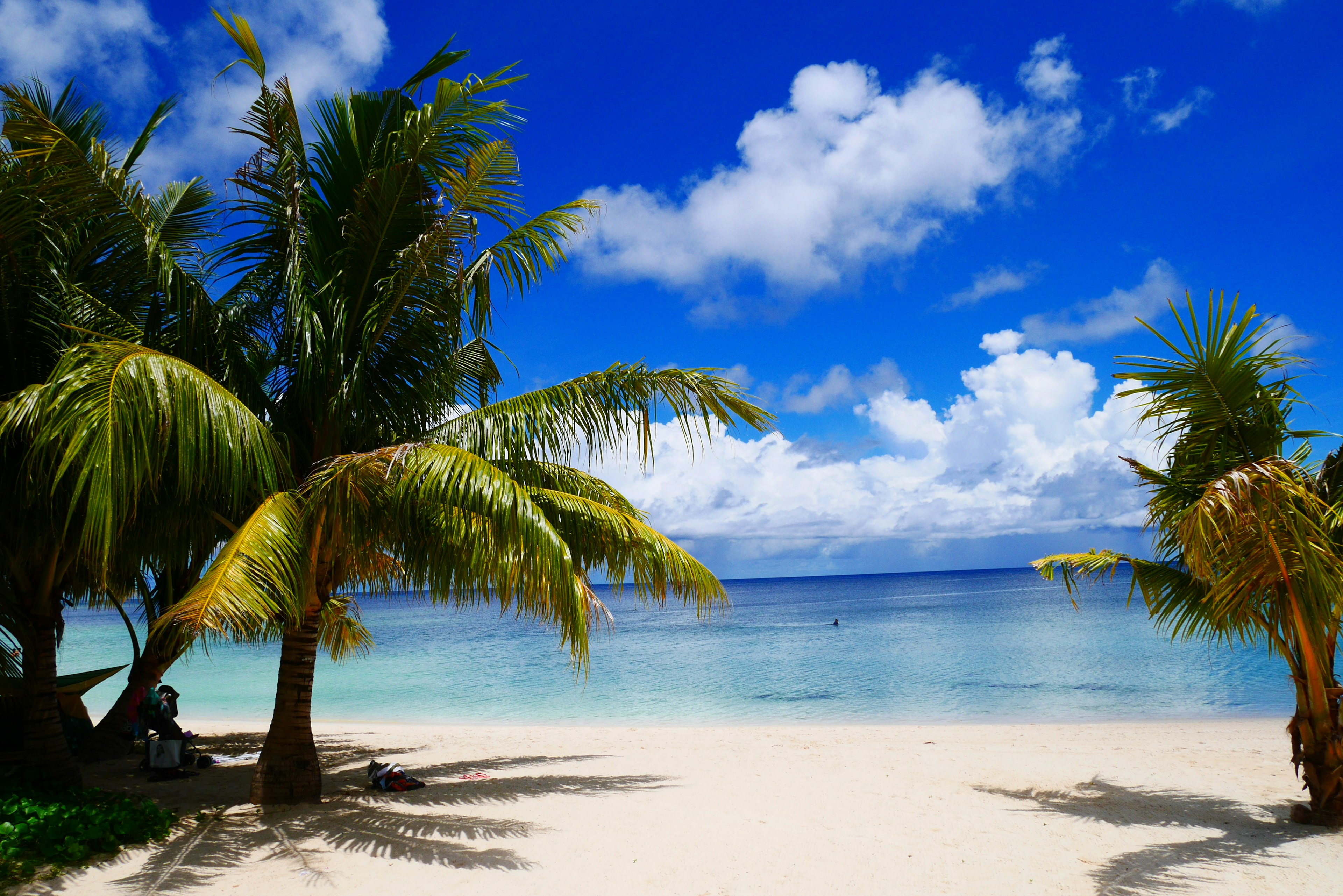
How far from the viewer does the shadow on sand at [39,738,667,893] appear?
16.3ft

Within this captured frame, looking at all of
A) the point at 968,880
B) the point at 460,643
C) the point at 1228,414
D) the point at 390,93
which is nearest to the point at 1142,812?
the point at 968,880

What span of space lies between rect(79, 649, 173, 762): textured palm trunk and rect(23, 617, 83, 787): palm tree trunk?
2.45 m

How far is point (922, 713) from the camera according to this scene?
15.7 metres

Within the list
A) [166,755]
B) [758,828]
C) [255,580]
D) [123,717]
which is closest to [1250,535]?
[758,828]

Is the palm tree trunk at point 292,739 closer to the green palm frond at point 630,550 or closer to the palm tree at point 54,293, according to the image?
Result: the palm tree at point 54,293

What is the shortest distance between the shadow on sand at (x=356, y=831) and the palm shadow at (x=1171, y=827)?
12.3 ft

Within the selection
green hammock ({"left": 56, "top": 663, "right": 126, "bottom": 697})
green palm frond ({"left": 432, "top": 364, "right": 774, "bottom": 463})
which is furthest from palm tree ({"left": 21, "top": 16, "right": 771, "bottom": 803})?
green hammock ({"left": 56, "top": 663, "right": 126, "bottom": 697})

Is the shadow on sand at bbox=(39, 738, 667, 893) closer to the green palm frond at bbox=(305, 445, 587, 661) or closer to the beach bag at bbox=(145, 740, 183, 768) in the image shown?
the beach bag at bbox=(145, 740, 183, 768)

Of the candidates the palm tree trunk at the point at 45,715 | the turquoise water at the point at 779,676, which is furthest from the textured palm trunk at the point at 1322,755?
the palm tree trunk at the point at 45,715

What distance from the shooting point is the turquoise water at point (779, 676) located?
16.2 metres

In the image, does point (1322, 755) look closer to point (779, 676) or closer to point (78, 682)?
point (78, 682)

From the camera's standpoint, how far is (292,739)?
650 cm

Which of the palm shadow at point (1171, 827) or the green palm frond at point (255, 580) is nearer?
the green palm frond at point (255, 580)

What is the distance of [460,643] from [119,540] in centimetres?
3487
